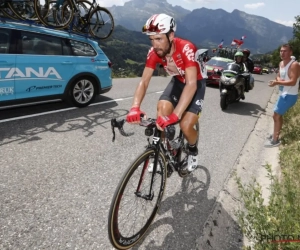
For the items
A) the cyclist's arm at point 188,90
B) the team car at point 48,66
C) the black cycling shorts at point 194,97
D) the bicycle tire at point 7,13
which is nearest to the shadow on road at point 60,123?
the team car at point 48,66

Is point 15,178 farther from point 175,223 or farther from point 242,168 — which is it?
point 242,168

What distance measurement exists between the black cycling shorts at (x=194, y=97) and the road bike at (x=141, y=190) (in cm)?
61

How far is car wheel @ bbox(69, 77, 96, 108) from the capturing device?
6.63m

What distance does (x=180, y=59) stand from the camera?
3100 mm

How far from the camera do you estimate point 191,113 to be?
3229mm

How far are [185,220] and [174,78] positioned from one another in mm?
2024

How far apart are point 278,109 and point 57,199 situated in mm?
4963

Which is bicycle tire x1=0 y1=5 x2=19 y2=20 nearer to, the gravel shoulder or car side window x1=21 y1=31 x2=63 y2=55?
car side window x1=21 y1=31 x2=63 y2=55

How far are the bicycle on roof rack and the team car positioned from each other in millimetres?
765

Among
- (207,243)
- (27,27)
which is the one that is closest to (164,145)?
(207,243)

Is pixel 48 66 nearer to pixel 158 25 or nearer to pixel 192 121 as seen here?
pixel 158 25

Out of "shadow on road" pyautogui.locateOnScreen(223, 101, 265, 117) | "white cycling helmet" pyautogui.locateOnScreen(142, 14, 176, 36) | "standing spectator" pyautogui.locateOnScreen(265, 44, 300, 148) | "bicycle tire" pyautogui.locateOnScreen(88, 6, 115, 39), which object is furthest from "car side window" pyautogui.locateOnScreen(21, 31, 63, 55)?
"shadow on road" pyautogui.locateOnScreen(223, 101, 265, 117)

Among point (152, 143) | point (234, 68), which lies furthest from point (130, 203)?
point (234, 68)

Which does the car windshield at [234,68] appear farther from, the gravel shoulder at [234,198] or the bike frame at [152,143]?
the bike frame at [152,143]
